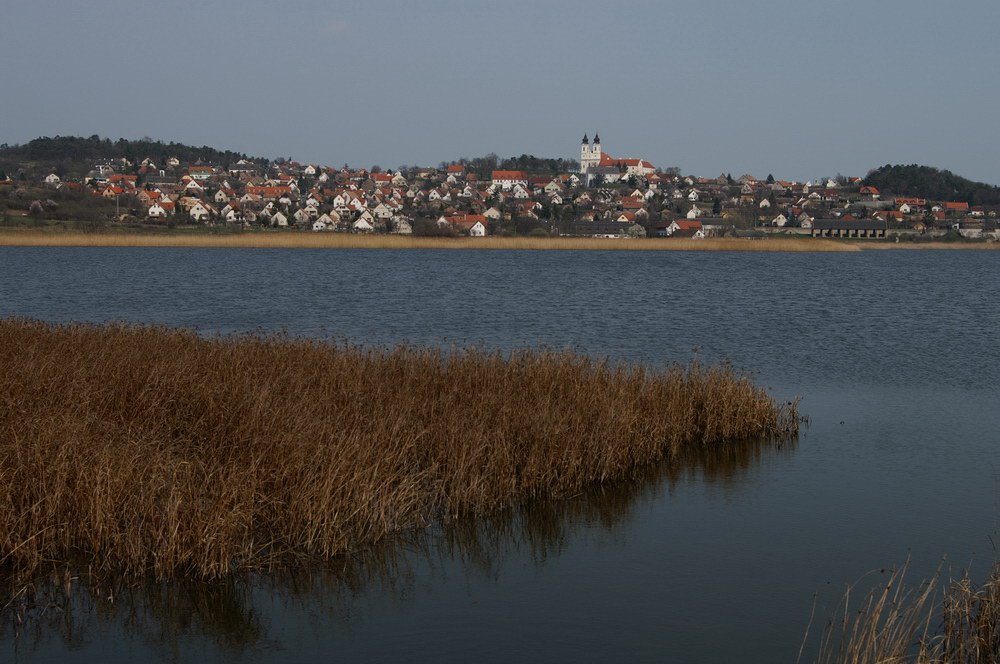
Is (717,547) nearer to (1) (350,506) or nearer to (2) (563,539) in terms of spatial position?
(2) (563,539)

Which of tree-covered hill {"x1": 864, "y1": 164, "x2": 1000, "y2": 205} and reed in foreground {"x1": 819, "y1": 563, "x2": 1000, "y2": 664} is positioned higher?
tree-covered hill {"x1": 864, "y1": 164, "x2": 1000, "y2": 205}

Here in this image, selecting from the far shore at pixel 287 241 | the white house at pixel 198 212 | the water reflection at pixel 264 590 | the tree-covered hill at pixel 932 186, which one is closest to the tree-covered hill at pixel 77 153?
the white house at pixel 198 212

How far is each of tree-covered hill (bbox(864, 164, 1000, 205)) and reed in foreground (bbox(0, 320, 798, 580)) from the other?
146332 millimetres

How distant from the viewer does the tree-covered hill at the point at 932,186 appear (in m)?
145

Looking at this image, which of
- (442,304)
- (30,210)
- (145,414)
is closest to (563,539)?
(145,414)

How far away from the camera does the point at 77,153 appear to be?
170500 millimetres

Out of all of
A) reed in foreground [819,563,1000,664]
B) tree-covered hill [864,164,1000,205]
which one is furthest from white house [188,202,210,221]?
tree-covered hill [864,164,1000,205]

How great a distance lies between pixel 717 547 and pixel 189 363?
6244 mm

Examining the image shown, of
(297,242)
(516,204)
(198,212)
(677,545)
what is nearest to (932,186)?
(516,204)

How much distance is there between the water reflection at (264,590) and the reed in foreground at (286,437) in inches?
6.8

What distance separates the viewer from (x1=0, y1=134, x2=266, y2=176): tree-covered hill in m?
156

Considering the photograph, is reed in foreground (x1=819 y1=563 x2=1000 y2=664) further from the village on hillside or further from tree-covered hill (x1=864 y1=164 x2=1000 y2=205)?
tree-covered hill (x1=864 y1=164 x2=1000 y2=205)

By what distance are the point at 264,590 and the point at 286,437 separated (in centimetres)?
150

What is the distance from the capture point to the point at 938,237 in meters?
104
